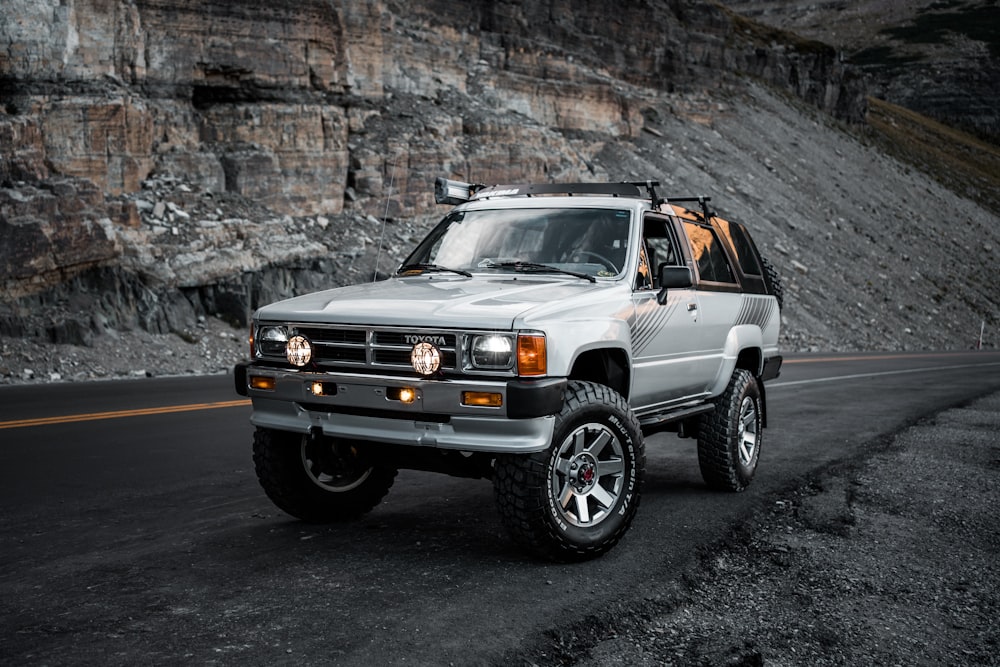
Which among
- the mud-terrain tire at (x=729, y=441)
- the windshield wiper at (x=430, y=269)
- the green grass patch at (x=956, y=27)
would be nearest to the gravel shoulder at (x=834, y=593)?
the mud-terrain tire at (x=729, y=441)

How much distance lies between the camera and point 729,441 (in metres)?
6.66

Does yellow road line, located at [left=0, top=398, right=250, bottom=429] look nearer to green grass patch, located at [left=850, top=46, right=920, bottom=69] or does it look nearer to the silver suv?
the silver suv

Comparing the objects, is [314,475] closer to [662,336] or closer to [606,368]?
[606,368]

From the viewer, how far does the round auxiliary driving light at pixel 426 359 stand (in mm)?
4668

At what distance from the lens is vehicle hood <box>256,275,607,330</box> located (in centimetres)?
468

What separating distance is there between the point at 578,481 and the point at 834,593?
4.48 ft

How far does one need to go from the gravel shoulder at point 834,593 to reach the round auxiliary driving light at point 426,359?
1462 mm

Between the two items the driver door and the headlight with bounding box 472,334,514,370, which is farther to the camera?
the driver door

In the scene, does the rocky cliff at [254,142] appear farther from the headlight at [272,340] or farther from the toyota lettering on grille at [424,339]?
the toyota lettering on grille at [424,339]

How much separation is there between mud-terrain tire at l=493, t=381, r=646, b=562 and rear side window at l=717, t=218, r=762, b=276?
9.78ft

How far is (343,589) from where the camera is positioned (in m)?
4.36

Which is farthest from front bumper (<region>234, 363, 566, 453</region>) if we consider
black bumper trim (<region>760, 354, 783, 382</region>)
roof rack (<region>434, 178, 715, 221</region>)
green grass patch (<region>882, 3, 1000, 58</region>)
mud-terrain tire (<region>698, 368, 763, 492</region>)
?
green grass patch (<region>882, 3, 1000, 58</region>)

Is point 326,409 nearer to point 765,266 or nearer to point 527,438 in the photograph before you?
point 527,438

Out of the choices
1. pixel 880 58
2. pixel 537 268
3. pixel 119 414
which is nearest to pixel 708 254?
pixel 537 268
